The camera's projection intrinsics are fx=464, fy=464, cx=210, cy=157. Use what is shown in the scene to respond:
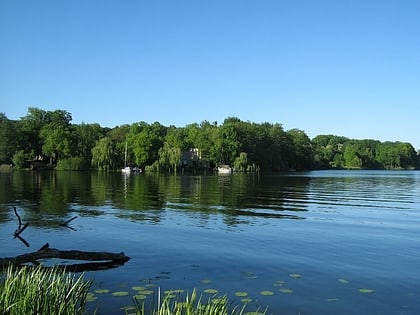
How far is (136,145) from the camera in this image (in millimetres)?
139625

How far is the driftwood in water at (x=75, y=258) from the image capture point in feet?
46.1

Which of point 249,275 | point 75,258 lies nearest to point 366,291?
point 249,275

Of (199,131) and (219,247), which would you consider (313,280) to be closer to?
(219,247)

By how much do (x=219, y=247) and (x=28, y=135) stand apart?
129963 millimetres

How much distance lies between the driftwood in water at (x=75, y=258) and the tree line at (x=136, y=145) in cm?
11407

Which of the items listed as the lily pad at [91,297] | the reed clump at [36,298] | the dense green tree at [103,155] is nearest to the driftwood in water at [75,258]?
the lily pad at [91,297]

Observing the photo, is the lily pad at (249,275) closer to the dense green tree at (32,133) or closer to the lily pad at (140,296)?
the lily pad at (140,296)

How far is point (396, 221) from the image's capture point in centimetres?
2978

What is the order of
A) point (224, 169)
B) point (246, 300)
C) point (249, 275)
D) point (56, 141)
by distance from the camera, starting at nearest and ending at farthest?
1. point (246, 300)
2. point (249, 275)
3. point (56, 141)
4. point (224, 169)

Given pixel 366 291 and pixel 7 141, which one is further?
pixel 7 141

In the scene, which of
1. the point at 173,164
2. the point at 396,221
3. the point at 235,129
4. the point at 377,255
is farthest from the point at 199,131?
the point at 377,255

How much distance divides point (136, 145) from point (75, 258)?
125770mm

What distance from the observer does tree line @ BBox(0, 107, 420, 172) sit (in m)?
130

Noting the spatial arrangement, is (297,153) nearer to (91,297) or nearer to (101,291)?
(101,291)
